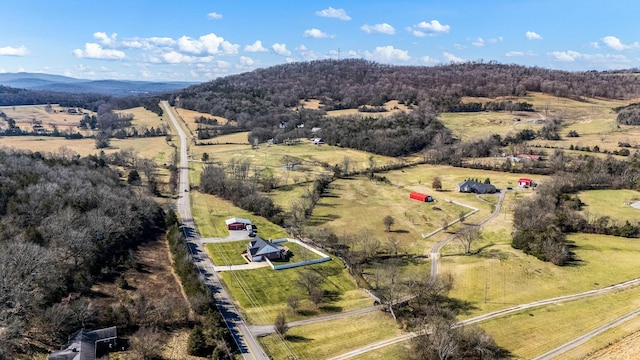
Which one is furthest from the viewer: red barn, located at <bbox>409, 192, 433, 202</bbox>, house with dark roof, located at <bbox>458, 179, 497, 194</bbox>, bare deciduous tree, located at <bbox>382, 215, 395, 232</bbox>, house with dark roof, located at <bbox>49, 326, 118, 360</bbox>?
house with dark roof, located at <bbox>458, 179, 497, 194</bbox>

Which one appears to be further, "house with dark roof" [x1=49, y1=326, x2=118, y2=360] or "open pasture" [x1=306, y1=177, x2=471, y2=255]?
"open pasture" [x1=306, y1=177, x2=471, y2=255]

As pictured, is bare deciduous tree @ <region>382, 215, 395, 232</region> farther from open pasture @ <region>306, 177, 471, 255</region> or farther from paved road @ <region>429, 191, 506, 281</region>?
paved road @ <region>429, 191, 506, 281</region>

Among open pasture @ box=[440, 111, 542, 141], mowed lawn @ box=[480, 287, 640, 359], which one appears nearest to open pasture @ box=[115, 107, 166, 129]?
open pasture @ box=[440, 111, 542, 141]

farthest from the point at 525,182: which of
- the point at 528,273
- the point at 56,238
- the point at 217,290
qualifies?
the point at 56,238

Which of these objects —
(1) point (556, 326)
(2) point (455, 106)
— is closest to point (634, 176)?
(1) point (556, 326)

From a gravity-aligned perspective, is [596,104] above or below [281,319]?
above

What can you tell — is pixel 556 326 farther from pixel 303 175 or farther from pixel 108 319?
pixel 303 175

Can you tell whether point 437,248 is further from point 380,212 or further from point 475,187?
point 475,187
